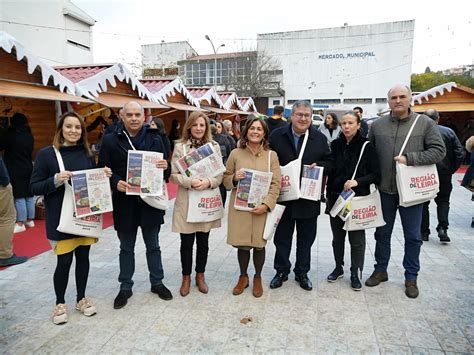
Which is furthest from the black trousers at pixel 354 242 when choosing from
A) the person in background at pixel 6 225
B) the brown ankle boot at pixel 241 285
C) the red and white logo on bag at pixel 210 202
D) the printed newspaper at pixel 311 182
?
the person in background at pixel 6 225

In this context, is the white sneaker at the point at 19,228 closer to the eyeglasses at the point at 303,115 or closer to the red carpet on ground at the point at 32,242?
the red carpet on ground at the point at 32,242

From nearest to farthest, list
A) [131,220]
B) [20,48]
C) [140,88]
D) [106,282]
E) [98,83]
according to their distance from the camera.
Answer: [131,220] < [106,282] < [20,48] < [98,83] < [140,88]

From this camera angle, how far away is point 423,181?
3.22m

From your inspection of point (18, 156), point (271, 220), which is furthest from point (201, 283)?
point (18, 156)

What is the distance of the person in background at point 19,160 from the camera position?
17.5ft

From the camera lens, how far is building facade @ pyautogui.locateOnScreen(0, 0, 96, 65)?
2538 centimetres

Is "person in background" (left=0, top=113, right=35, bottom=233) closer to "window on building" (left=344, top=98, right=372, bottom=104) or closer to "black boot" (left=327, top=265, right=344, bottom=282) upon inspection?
"black boot" (left=327, top=265, right=344, bottom=282)

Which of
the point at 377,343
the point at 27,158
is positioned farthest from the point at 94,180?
the point at 27,158

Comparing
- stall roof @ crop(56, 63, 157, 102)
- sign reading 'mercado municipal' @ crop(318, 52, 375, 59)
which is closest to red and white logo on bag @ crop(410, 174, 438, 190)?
stall roof @ crop(56, 63, 157, 102)

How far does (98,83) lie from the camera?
7.35 metres

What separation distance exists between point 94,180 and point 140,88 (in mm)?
6808

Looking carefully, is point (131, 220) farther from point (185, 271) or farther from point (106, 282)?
point (106, 282)

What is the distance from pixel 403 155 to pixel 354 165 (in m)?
0.46

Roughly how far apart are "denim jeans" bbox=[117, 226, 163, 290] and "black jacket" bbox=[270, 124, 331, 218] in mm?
1360
